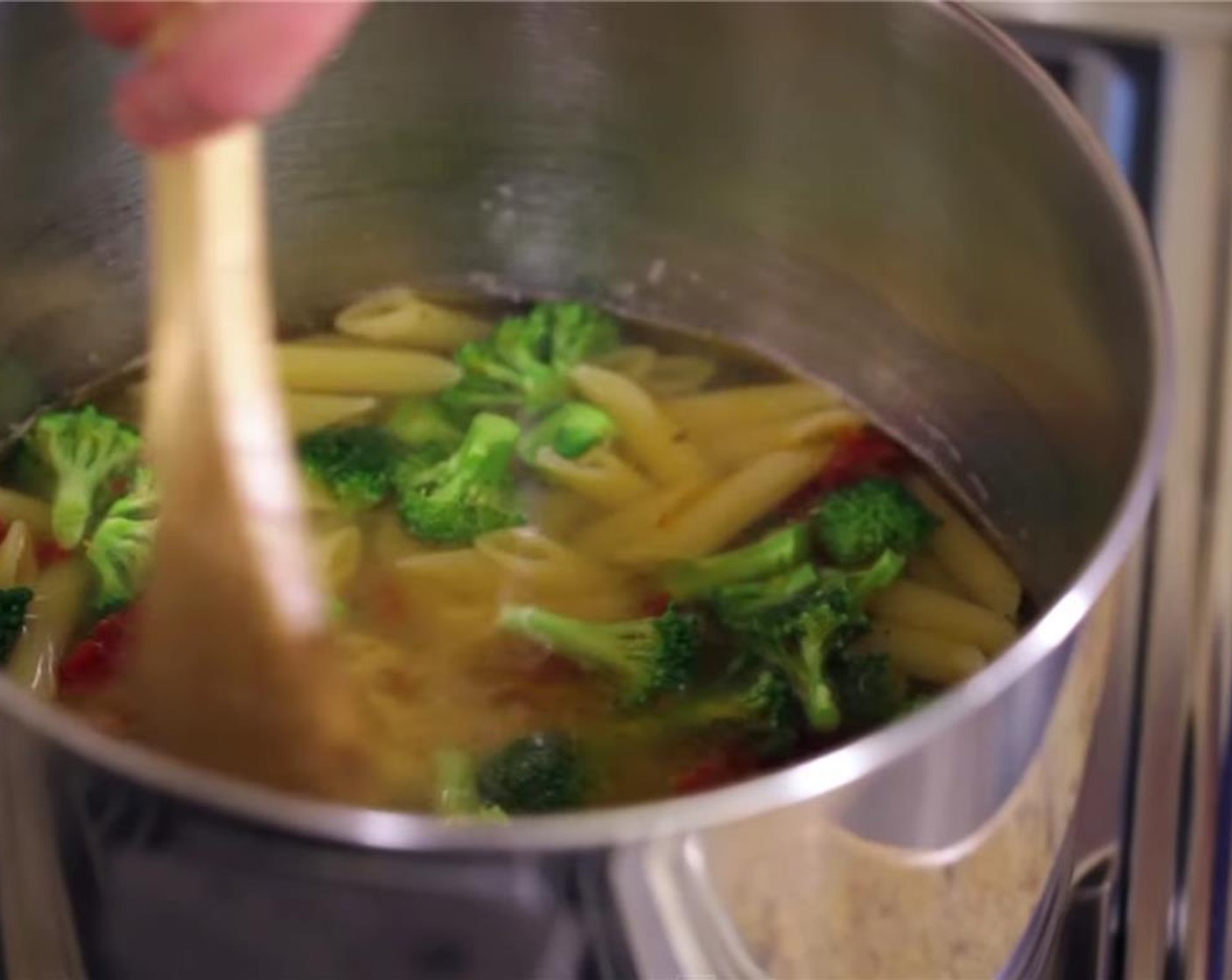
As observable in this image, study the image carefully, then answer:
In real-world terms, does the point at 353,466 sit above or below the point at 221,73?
below

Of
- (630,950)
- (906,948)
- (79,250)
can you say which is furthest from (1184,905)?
(79,250)

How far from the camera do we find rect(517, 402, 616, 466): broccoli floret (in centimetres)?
104

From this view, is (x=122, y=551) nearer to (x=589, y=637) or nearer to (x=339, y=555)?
(x=339, y=555)

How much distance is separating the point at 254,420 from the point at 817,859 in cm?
25

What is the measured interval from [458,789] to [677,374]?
33cm

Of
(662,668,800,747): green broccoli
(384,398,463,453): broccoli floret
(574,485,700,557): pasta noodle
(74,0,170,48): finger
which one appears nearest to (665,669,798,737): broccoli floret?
(662,668,800,747): green broccoli

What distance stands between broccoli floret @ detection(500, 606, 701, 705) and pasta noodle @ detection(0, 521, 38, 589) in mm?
236

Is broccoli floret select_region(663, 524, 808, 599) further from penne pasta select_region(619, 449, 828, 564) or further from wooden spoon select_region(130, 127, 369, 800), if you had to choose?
wooden spoon select_region(130, 127, 369, 800)

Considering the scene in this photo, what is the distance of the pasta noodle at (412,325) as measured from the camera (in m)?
1.10

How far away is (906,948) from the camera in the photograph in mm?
655

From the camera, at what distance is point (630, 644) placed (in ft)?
3.03

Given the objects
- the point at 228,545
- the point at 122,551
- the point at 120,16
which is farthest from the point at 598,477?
the point at 120,16

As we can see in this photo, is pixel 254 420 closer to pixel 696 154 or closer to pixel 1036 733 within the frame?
pixel 1036 733

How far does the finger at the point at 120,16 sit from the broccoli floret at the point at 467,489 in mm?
414
